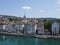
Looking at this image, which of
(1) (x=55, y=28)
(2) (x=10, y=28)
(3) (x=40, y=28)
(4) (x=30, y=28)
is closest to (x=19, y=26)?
(2) (x=10, y=28)

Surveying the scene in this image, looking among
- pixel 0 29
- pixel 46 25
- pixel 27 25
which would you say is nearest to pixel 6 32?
pixel 0 29

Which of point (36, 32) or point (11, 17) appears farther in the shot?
point (11, 17)

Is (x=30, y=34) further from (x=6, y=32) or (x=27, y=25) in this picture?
(x=6, y=32)

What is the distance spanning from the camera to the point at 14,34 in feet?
34.0

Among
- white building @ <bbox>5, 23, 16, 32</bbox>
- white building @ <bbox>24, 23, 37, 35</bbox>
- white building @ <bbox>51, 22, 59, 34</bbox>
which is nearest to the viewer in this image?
white building @ <bbox>51, 22, 59, 34</bbox>

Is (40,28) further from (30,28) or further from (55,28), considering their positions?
(55,28)

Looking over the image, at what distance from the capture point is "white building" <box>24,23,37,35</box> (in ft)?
34.3

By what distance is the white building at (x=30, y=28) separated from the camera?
10467 mm

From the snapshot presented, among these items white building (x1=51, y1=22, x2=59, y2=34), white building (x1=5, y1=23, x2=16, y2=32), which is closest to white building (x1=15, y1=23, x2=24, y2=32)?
white building (x1=5, y1=23, x2=16, y2=32)

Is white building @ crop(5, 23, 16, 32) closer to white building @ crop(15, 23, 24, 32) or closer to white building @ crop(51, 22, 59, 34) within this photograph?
white building @ crop(15, 23, 24, 32)

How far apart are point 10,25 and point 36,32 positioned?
6.14 feet

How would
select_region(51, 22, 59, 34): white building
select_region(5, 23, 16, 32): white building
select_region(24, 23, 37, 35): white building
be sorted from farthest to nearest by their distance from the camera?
select_region(5, 23, 16, 32): white building → select_region(24, 23, 37, 35): white building → select_region(51, 22, 59, 34): white building

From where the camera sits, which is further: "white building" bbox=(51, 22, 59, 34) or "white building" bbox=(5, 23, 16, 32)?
"white building" bbox=(5, 23, 16, 32)

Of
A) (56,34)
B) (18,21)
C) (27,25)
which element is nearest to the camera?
(56,34)
